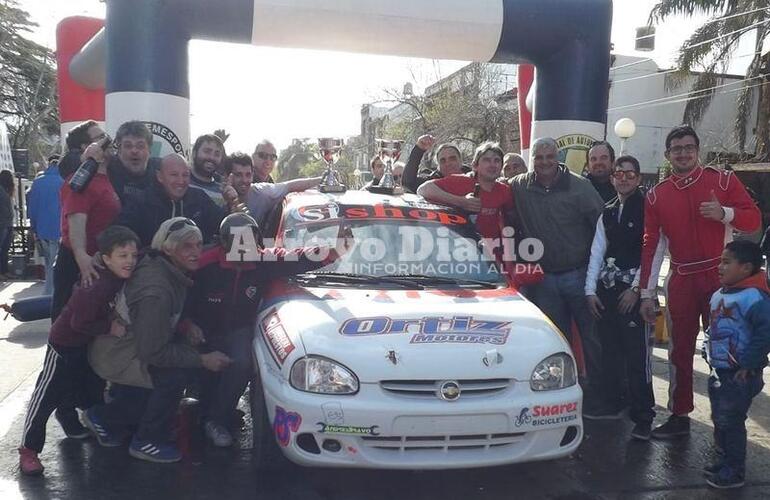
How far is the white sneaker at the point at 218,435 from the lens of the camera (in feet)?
13.8

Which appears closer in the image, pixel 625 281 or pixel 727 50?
pixel 625 281

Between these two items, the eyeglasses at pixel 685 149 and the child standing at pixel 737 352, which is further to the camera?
the eyeglasses at pixel 685 149

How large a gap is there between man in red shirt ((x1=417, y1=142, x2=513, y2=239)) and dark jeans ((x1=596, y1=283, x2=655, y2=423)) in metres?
0.91

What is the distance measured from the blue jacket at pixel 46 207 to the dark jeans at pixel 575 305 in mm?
7073

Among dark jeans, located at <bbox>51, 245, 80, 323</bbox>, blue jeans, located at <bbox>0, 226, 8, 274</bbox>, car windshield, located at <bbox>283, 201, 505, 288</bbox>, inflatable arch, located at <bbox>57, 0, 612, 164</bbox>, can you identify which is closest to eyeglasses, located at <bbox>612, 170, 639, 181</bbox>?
car windshield, located at <bbox>283, 201, 505, 288</bbox>

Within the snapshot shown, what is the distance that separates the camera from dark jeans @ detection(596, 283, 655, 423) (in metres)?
4.64

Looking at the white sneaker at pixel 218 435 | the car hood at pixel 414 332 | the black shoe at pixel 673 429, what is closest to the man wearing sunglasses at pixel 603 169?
the black shoe at pixel 673 429

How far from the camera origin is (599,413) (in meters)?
5.04

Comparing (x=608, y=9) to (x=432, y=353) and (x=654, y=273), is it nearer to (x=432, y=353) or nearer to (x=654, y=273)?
(x=654, y=273)

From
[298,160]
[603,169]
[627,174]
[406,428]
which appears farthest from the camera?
[298,160]

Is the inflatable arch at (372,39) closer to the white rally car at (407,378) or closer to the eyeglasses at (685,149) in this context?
the eyeglasses at (685,149)

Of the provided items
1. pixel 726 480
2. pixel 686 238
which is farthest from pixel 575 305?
pixel 726 480

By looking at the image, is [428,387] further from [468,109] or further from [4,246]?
[468,109]

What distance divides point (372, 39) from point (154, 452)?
4506mm
